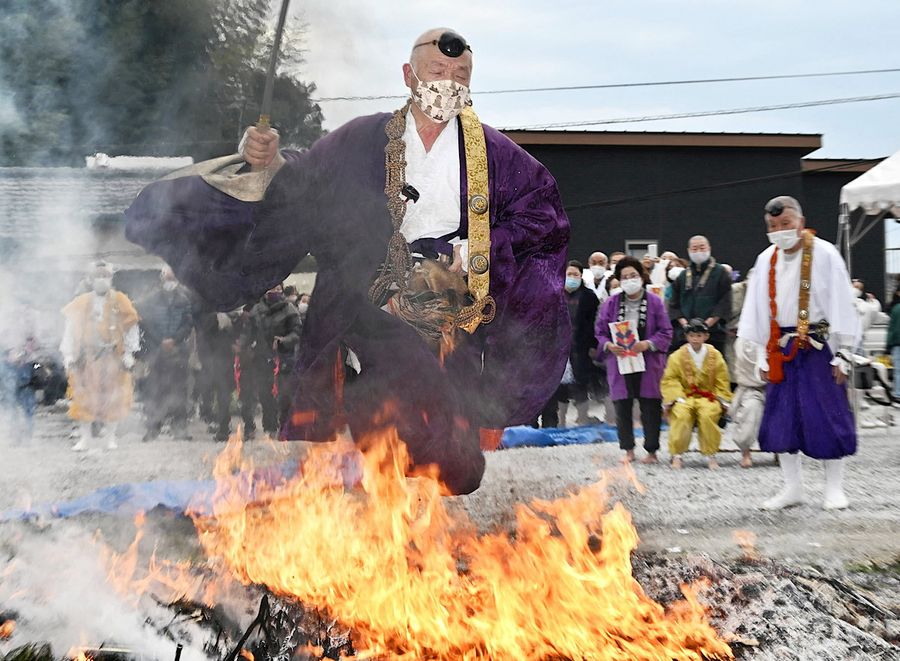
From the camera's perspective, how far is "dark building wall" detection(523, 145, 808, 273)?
57.3 ft

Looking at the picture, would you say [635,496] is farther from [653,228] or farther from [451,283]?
[653,228]

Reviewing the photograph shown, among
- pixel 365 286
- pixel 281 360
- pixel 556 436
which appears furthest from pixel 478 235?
pixel 556 436

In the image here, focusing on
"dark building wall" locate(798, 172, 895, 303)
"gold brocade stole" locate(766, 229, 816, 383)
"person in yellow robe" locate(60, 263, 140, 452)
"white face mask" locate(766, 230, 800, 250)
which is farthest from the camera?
"dark building wall" locate(798, 172, 895, 303)

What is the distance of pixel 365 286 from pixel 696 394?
483cm

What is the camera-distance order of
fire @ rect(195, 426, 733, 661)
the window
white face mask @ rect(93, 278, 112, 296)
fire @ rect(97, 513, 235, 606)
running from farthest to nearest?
the window, white face mask @ rect(93, 278, 112, 296), fire @ rect(97, 513, 235, 606), fire @ rect(195, 426, 733, 661)

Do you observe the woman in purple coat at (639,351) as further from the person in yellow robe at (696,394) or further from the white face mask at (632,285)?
the person in yellow robe at (696,394)

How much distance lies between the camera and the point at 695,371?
7672 mm

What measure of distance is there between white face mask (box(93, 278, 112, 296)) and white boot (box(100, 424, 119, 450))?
9.46ft

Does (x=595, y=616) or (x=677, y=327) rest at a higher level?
(x=677, y=327)

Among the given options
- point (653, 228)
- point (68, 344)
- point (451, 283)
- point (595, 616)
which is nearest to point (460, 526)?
point (595, 616)

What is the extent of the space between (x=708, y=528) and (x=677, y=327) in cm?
383

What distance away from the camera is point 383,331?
3.35m

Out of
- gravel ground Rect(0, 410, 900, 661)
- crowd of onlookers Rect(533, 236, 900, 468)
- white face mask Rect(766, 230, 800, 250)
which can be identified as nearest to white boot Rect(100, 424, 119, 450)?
gravel ground Rect(0, 410, 900, 661)

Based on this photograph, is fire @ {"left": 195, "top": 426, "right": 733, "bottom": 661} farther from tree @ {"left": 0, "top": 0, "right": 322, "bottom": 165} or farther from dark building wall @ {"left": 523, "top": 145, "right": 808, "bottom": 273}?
dark building wall @ {"left": 523, "top": 145, "right": 808, "bottom": 273}
